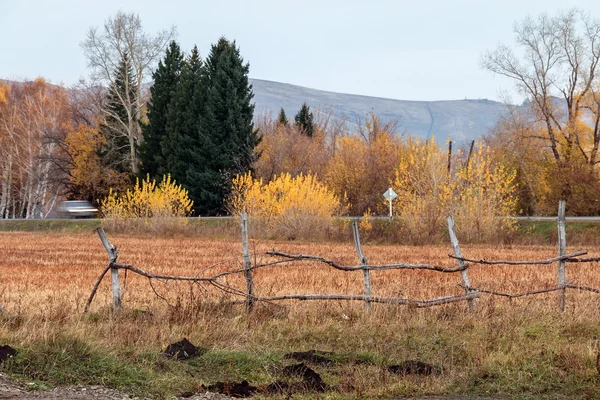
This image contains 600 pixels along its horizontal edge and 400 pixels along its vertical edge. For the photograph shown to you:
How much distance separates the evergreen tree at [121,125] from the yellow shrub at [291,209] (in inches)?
964

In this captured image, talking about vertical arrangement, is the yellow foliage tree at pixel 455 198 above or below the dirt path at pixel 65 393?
above

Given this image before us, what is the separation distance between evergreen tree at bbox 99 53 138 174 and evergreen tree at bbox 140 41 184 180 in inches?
71.4

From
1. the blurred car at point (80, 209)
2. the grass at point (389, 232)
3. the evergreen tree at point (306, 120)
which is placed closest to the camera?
the grass at point (389, 232)

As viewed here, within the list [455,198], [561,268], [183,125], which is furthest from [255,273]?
[183,125]

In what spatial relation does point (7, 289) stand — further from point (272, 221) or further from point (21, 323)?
point (272, 221)

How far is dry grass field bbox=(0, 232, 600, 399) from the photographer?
29.8 ft

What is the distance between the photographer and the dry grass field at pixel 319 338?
29.8 ft

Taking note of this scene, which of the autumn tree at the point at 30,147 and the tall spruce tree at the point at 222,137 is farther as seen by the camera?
the autumn tree at the point at 30,147

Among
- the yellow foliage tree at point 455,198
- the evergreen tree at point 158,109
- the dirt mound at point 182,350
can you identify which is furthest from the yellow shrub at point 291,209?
the dirt mound at point 182,350

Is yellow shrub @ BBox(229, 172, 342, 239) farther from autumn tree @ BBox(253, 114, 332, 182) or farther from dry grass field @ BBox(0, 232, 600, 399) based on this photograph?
dry grass field @ BBox(0, 232, 600, 399)

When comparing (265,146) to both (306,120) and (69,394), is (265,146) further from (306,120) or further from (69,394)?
(69,394)

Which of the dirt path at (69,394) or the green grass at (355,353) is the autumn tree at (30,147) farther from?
the dirt path at (69,394)

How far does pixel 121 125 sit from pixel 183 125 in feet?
35.6

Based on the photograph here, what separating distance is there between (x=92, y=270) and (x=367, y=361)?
11.8m
